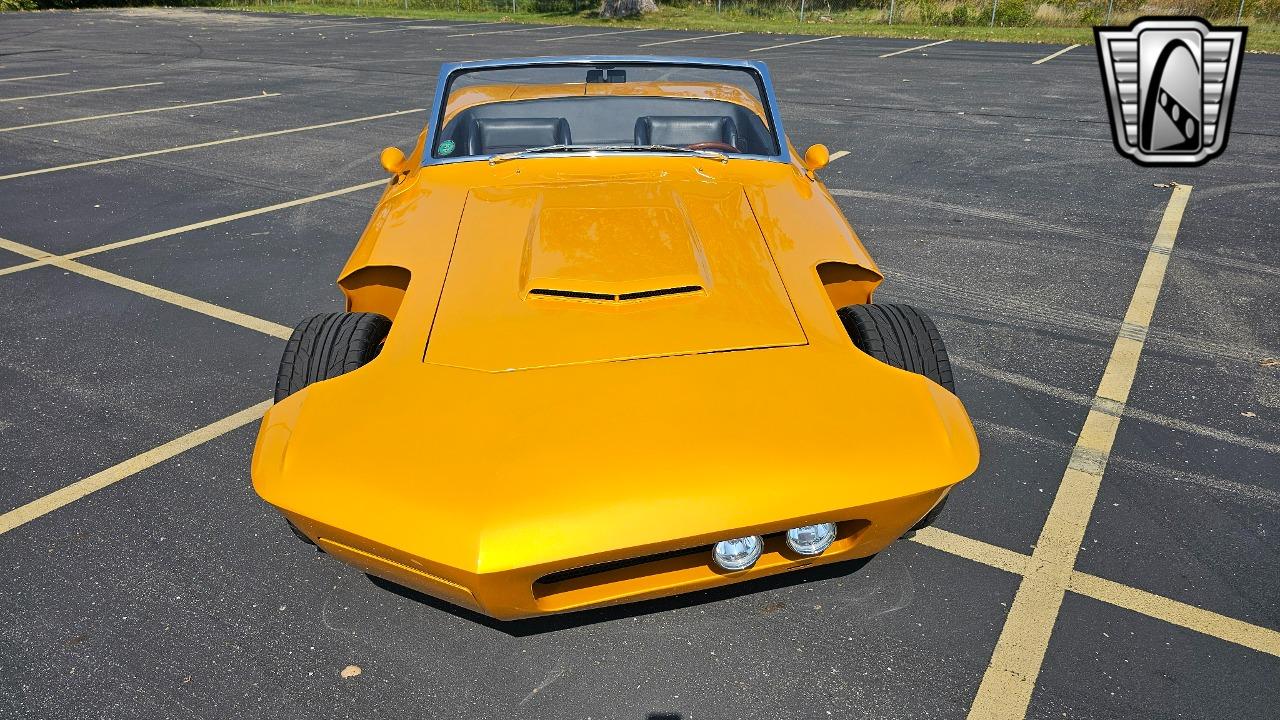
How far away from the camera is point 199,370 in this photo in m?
4.11

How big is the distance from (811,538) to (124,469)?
274 centimetres

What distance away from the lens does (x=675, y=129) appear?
3988 mm

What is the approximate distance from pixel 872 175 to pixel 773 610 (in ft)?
19.3

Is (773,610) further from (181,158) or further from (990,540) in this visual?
(181,158)

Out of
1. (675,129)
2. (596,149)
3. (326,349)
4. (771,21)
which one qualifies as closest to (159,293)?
(326,349)

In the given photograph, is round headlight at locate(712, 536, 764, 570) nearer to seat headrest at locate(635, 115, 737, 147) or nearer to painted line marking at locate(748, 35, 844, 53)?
seat headrest at locate(635, 115, 737, 147)

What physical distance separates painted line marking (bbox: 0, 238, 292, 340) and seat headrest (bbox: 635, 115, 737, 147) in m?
2.17

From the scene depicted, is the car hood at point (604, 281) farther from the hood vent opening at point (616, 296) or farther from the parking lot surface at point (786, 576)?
the parking lot surface at point (786, 576)

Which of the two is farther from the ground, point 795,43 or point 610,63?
point 795,43

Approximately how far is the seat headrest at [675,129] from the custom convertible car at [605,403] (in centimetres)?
60

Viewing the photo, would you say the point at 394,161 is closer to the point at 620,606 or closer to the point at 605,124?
the point at 605,124

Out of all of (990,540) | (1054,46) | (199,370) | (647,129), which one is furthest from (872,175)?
(1054,46)

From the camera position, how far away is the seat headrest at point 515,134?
3.94 m

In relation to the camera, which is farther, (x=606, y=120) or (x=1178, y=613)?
(x=606, y=120)
